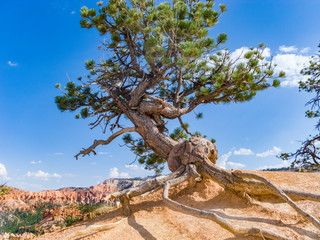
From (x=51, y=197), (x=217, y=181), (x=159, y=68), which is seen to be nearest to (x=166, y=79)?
(x=159, y=68)

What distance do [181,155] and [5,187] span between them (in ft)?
15.9

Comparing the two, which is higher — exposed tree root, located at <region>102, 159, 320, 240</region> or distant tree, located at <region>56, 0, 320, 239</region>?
distant tree, located at <region>56, 0, 320, 239</region>

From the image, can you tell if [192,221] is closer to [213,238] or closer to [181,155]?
[213,238]

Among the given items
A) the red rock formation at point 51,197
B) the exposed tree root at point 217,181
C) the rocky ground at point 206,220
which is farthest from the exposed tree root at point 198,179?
the red rock formation at point 51,197

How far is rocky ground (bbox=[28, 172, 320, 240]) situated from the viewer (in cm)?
375

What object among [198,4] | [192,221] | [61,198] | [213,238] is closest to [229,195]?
[192,221]

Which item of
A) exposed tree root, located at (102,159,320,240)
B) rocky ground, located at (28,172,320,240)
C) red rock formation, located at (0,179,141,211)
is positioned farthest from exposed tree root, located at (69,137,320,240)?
red rock formation, located at (0,179,141,211)

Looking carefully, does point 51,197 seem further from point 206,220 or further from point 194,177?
point 206,220

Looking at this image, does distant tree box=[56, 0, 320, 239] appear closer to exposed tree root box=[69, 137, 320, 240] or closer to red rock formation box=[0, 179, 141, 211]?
exposed tree root box=[69, 137, 320, 240]

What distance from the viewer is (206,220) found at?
423cm

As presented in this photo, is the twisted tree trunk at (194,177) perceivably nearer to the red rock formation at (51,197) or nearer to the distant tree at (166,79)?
the distant tree at (166,79)

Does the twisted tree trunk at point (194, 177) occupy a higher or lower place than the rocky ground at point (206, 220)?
higher

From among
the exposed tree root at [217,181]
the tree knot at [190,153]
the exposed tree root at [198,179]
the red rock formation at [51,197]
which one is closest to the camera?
the exposed tree root at [198,179]

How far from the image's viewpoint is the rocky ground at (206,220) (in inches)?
147
